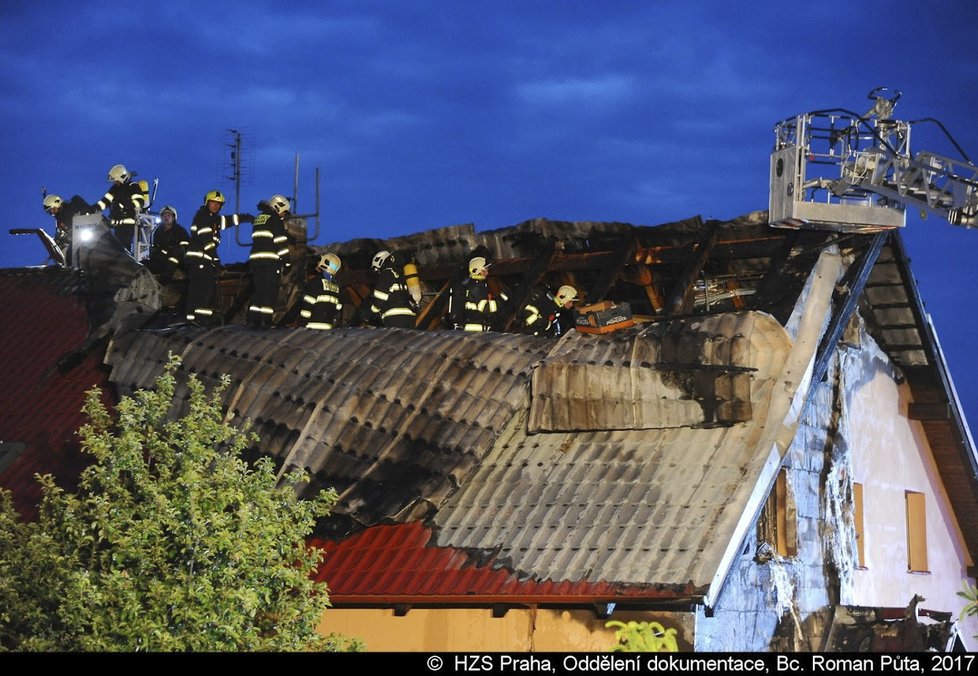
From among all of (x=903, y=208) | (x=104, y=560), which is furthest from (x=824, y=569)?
(x=104, y=560)

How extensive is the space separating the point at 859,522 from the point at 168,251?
1217 cm

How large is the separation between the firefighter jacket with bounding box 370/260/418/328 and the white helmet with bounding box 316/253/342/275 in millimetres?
1104

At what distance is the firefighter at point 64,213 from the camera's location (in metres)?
28.0

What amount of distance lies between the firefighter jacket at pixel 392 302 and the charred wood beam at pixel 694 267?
4.38 metres

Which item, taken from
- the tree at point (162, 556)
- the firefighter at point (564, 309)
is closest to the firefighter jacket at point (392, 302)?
the firefighter at point (564, 309)

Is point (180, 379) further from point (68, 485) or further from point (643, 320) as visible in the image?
point (643, 320)

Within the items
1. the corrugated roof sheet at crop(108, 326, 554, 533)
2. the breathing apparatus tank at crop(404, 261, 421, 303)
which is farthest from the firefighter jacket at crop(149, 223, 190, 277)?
the corrugated roof sheet at crop(108, 326, 554, 533)

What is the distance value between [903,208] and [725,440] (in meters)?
4.44

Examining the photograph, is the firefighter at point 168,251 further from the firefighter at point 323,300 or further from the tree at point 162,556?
the tree at point 162,556

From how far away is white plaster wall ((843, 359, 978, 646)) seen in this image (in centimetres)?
1941

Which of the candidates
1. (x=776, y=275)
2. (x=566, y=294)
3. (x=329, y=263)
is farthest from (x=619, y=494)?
Result: (x=329, y=263)

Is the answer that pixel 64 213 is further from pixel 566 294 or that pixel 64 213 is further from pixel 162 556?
pixel 162 556

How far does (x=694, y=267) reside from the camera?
19.5 metres

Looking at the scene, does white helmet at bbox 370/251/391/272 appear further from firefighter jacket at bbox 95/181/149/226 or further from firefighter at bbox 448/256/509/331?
firefighter jacket at bbox 95/181/149/226
